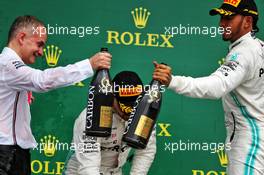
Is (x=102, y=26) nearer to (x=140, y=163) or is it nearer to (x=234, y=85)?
(x=140, y=163)

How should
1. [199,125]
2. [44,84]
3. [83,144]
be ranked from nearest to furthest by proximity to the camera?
[44,84] < [83,144] < [199,125]

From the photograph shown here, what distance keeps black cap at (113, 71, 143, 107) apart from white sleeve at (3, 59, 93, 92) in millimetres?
598

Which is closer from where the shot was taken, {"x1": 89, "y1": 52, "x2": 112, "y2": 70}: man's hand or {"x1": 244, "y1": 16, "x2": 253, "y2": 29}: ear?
{"x1": 89, "y1": 52, "x2": 112, "y2": 70}: man's hand

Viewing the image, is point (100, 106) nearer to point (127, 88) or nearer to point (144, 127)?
point (144, 127)

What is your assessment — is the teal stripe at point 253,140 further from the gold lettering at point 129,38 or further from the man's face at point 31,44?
the gold lettering at point 129,38

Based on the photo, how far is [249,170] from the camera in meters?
3.51

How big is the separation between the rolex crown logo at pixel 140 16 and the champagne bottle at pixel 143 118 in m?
1.60

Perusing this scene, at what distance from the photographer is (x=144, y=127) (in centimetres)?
320

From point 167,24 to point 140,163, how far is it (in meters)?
1.19

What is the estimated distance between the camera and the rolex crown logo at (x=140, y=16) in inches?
188

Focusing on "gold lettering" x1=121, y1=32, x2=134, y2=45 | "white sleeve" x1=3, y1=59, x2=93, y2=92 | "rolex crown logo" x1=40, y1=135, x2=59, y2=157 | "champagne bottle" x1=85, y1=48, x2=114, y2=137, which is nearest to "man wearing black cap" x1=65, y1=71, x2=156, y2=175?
"champagne bottle" x1=85, y1=48, x2=114, y2=137

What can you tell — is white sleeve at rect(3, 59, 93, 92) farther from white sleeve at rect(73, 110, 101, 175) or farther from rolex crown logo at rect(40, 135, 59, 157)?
rolex crown logo at rect(40, 135, 59, 157)

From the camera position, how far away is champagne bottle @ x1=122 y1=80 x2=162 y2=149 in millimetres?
3189

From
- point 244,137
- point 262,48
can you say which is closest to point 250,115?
point 244,137
